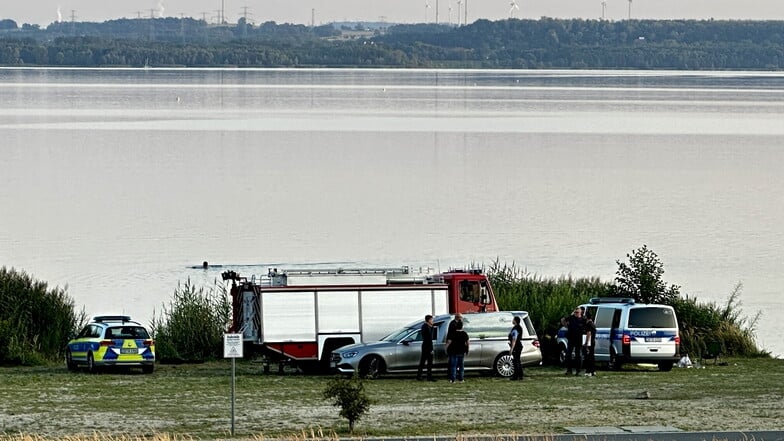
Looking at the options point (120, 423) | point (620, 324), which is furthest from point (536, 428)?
point (620, 324)

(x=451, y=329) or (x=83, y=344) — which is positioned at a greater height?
(x=451, y=329)

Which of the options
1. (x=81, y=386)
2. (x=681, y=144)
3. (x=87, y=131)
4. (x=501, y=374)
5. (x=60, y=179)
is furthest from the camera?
(x=87, y=131)

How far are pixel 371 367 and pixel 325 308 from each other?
2.04 m

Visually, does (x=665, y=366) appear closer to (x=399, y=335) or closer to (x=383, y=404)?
(x=399, y=335)

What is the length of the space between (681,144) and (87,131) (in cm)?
5130

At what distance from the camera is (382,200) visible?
262 feet

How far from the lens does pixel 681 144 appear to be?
125312 millimetres

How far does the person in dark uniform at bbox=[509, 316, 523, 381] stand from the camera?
95.8 ft

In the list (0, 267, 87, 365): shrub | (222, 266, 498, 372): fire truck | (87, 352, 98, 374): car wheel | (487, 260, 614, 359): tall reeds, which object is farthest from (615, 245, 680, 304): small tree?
(0, 267, 87, 365): shrub

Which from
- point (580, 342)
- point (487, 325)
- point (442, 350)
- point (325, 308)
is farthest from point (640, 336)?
point (325, 308)

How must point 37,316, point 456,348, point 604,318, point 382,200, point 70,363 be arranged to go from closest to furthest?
point 456,348
point 70,363
point 604,318
point 37,316
point 382,200

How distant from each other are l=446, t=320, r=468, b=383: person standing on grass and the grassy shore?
1.49ft

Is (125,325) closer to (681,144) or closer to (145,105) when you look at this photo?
(681,144)

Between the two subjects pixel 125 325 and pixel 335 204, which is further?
pixel 335 204
